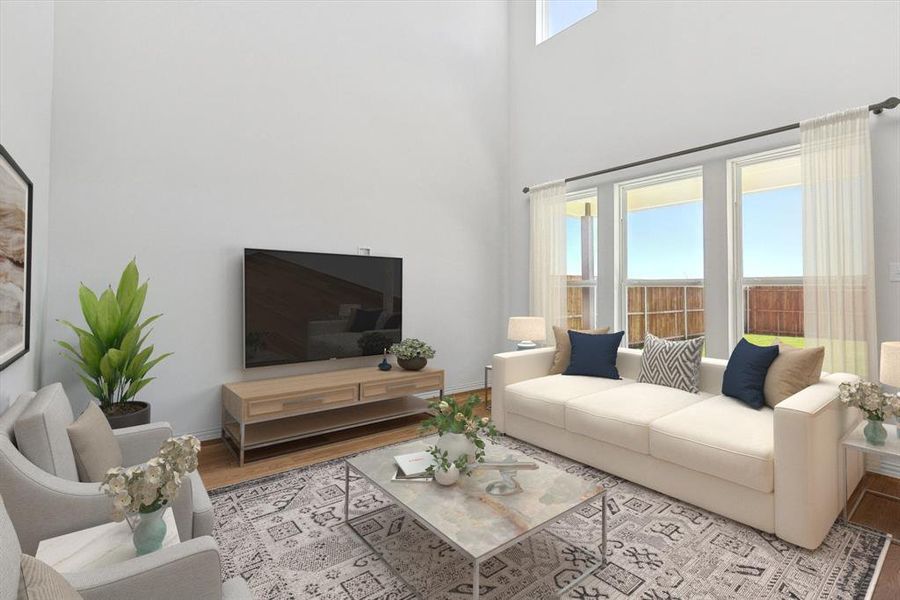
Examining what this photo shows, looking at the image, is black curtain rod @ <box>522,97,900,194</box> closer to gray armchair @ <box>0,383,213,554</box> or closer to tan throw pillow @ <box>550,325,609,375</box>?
tan throw pillow @ <box>550,325,609,375</box>

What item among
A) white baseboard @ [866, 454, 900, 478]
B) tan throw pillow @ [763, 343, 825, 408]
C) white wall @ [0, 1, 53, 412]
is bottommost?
white baseboard @ [866, 454, 900, 478]

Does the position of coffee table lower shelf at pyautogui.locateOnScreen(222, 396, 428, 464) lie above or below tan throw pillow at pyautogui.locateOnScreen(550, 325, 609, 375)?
below

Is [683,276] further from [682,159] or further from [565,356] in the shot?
[565,356]

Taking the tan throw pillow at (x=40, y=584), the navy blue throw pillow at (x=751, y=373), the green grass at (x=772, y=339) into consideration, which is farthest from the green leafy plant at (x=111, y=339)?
the green grass at (x=772, y=339)

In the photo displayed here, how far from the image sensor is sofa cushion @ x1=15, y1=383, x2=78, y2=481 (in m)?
1.37

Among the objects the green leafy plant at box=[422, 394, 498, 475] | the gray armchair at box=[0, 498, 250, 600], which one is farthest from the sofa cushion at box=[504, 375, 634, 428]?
the gray armchair at box=[0, 498, 250, 600]

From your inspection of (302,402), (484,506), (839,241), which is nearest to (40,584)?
(484,506)

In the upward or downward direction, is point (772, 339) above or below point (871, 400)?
above

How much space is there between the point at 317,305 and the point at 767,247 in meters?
3.56

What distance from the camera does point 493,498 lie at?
5.77ft

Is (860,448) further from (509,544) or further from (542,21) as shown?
(542,21)

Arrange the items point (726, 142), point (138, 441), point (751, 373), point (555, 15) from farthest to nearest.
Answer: point (555, 15)
point (726, 142)
point (751, 373)
point (138, 441)

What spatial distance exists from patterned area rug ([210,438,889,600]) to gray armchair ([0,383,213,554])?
18.4 inches

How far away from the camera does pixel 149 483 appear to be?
1.15 metres
